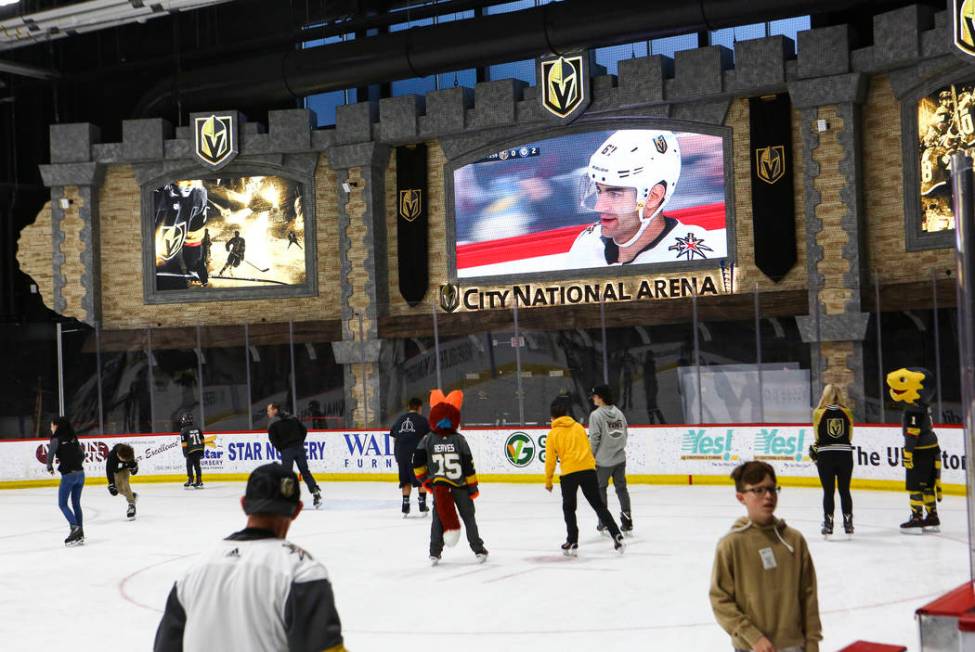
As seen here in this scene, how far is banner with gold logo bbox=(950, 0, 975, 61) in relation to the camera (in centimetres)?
2142

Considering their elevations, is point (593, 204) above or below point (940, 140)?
below

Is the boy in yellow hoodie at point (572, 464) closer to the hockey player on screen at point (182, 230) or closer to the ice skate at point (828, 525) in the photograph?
the ice skate at point (828, 525)

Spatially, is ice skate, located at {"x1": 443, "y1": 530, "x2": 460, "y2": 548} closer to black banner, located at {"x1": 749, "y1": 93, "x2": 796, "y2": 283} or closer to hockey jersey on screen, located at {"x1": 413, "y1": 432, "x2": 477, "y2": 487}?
hockey jersey on screen, located at {"x1": 413, "y1": 432, "x2": 477, "y2": 487}

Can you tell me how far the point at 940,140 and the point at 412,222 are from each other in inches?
480

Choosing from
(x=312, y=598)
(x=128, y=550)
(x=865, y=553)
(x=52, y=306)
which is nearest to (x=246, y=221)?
(x=52, y=306)

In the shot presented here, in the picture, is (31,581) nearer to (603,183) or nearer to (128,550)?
(128,550)

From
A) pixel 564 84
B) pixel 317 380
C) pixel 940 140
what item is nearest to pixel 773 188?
pixel 940 140

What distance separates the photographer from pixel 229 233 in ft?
101

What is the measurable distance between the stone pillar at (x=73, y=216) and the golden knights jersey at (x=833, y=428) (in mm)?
23242

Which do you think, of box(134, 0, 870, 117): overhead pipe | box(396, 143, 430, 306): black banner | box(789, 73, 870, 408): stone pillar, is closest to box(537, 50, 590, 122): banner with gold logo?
box(134, 0, 870, 117): overhead pipe

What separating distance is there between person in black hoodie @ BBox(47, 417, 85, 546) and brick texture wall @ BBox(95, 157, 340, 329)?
51.2ft

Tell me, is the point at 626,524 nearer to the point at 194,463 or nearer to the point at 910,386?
the point at 910,386

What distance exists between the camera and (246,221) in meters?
30.7

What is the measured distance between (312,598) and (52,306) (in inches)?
1185
